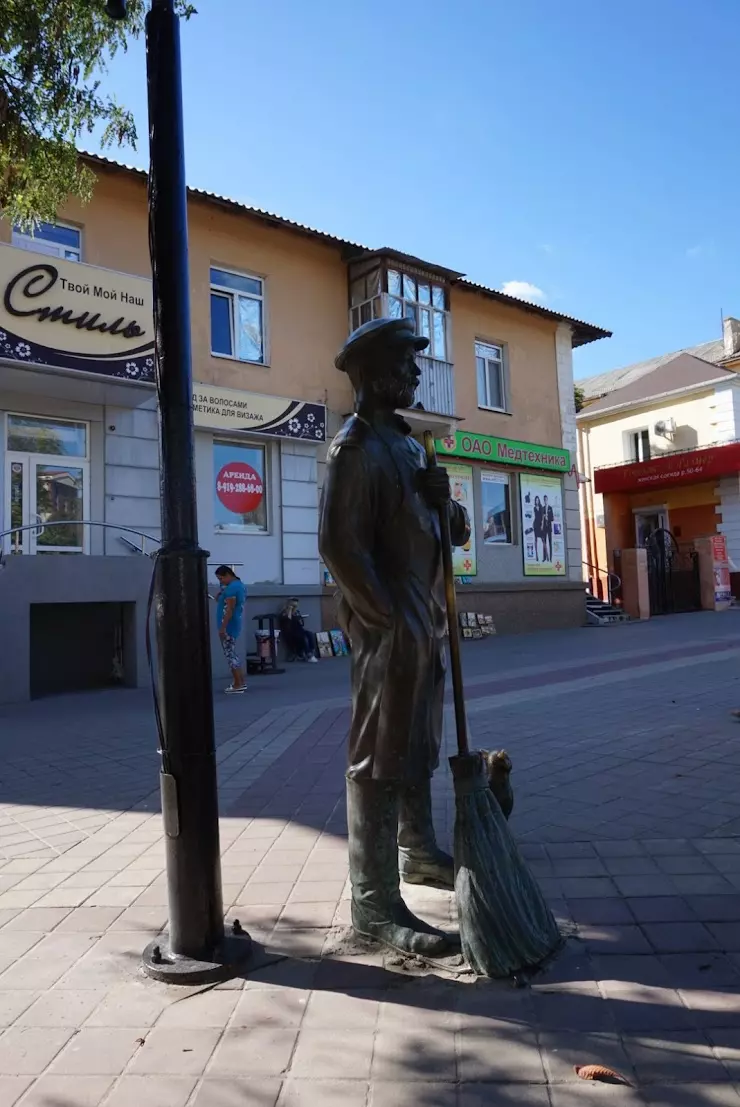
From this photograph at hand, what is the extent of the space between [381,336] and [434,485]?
0.56 metres

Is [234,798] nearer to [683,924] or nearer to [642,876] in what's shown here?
[642,876]

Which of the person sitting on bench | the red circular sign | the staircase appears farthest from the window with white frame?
the person sitting on bench

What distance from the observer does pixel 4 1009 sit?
103 inches

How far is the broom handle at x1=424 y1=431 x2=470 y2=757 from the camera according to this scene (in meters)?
2.88

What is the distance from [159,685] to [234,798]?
8.40ft

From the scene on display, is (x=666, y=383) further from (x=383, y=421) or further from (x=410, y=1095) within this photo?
(x=410, y=1095)

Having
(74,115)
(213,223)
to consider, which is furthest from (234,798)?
(213,223)

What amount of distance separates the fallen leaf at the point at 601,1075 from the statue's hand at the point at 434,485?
1.72 metres

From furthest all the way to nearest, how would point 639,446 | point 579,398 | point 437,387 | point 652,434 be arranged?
1. point 579,398
2. point 639,446
3. point 652,434
4. point 437,387

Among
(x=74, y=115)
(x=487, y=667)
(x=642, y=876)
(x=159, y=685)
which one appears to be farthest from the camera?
(x=487, y=667)

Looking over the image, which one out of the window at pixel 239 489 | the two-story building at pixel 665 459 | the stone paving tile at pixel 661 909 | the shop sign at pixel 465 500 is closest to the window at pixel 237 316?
the window at pixel 239 489

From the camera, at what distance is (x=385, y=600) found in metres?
2.79

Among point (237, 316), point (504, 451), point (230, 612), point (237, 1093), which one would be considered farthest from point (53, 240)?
point (237, 1093)

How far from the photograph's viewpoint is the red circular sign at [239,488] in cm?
1449
